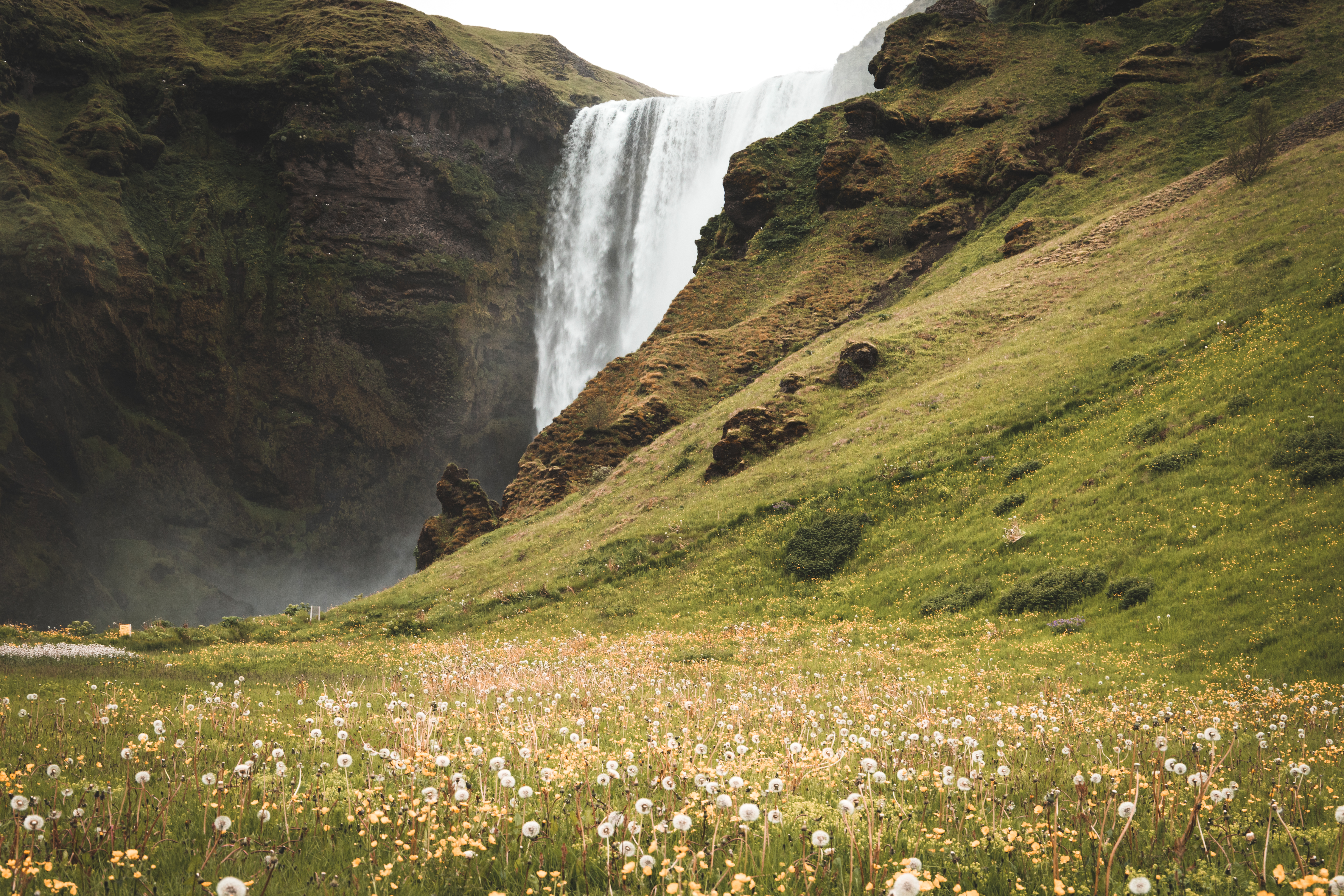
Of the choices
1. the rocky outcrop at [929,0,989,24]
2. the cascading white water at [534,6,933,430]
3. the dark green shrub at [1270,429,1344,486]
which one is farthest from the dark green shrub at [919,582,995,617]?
the rocky outcrop at [929,0,989,24]

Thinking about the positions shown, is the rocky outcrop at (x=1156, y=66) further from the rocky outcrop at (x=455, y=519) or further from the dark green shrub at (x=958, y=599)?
the rocky outcrop at (x=455, y=519)

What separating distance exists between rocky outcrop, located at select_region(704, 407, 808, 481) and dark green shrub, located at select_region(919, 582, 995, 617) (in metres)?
13.4

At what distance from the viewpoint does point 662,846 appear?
3389 mm

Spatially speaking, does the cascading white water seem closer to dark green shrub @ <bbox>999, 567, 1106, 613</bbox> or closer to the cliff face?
the cliff face

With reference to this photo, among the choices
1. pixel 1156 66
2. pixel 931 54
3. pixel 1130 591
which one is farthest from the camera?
pixel 931 54

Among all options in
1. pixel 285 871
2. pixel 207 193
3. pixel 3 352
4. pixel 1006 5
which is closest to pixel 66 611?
pixel 3 352

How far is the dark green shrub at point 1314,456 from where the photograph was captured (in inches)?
572

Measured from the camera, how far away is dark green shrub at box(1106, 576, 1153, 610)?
14.8 meters

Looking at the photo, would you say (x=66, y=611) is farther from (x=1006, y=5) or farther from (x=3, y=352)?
(x=1006, y=5)

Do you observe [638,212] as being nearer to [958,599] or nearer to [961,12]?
[961,12]

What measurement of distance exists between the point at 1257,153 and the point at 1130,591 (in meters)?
28.3

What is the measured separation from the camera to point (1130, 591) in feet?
49.0

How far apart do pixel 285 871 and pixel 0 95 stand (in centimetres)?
10044

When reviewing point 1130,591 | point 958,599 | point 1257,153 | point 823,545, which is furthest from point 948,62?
point 1130,591
